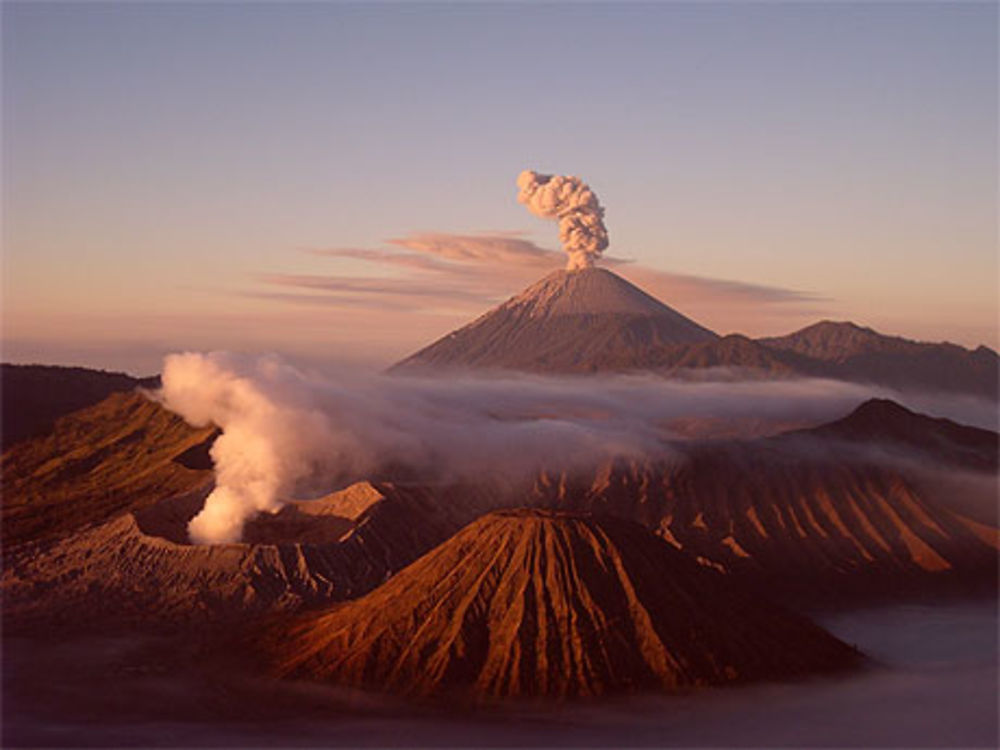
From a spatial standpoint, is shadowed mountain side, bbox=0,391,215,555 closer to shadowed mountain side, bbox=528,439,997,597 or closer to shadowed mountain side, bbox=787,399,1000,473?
shadowed mountain side, bbox=528,439,997,597

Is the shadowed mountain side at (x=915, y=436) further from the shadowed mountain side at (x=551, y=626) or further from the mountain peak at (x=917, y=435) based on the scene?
the shadowed mountain side at (x=551, y=626)

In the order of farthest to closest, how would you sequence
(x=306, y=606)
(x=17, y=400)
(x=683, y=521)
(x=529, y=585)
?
(x=17, y=400)
(x=683, y=521)
(x=306, y=606)
(x=529, y=585)

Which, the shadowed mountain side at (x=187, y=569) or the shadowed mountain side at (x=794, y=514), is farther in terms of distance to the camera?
the shadowed mountain side at (x=794, y=514)

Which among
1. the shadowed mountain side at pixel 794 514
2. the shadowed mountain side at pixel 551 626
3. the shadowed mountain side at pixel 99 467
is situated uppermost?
the shadowed mountain side at pixel 551 626

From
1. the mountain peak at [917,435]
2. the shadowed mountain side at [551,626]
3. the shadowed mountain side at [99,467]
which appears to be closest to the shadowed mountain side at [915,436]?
the mountain peak at [917,435]

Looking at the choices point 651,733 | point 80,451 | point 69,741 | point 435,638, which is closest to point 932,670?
point 651,733

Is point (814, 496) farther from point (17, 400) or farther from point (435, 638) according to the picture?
point (17, 400)

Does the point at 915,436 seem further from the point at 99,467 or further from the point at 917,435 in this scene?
the point at 99,467
